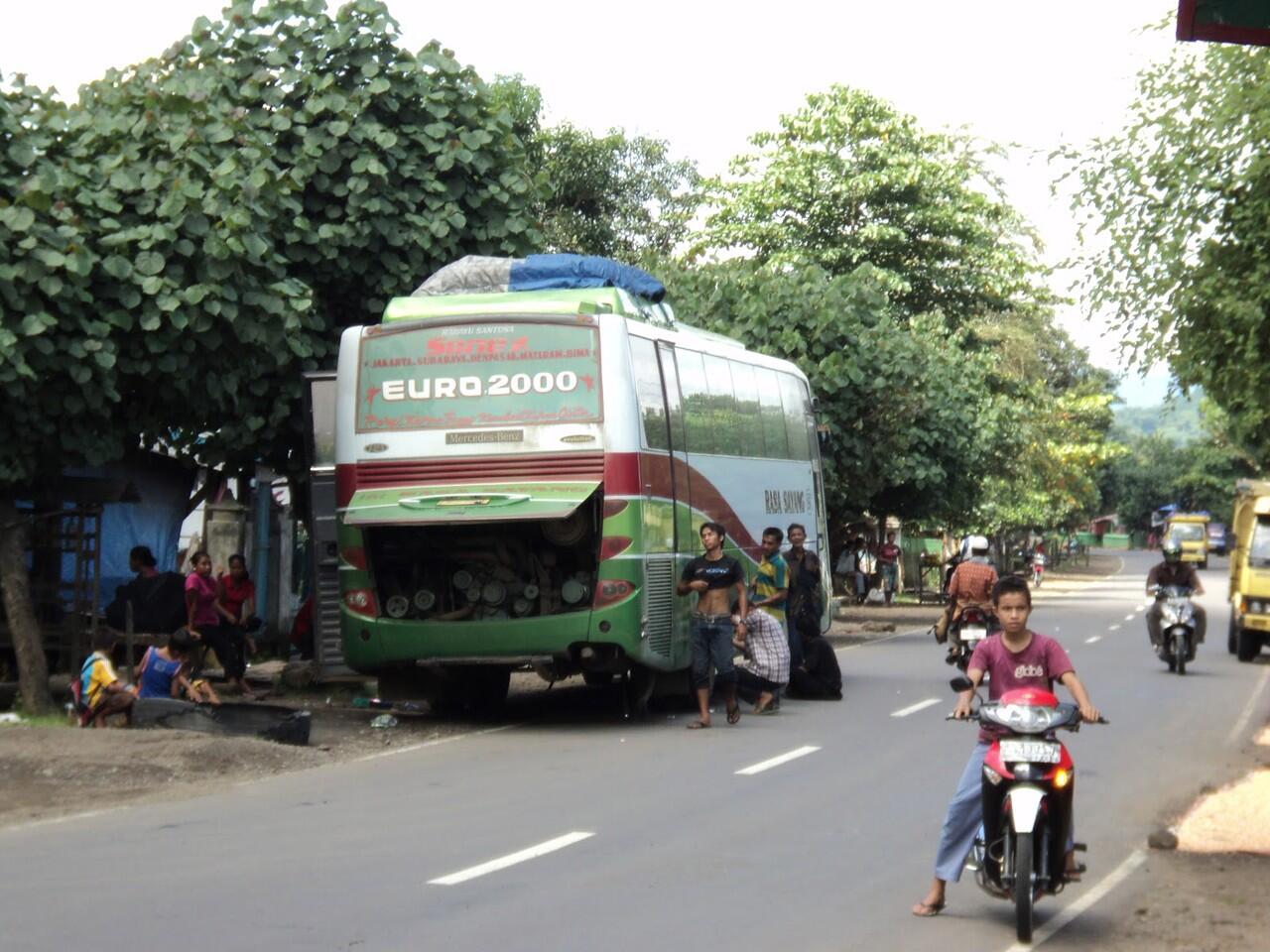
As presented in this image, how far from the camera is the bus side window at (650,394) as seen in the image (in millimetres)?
17016

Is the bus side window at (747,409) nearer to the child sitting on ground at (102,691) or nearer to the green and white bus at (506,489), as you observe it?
the green and white bus at (506,489)

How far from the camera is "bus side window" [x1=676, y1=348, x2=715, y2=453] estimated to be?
731 inches

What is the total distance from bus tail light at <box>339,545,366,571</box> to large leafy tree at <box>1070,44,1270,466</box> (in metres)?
6.78

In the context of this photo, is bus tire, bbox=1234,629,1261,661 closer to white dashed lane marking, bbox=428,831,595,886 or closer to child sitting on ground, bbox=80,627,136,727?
child sitting on ground, bbox=80,627,136,727

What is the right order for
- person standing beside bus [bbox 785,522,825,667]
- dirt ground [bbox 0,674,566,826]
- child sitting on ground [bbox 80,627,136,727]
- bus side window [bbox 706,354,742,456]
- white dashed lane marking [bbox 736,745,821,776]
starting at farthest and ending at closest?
person standing beside bus [bbox 785,522,825,667], bus side window [bbox 706,354,742,456], child sitting on ground [bbox 80,627,136,727], white dashed lane marking [bbox 736,745,821,776], dirt ground [bbox 0,674,566,826]

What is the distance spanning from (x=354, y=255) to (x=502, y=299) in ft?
9.71

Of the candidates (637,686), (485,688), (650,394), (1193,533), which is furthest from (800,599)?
(1193,533)

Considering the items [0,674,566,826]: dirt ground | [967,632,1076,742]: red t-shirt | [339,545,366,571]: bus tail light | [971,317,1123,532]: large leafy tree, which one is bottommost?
[0,674,566,826]: dirt ground

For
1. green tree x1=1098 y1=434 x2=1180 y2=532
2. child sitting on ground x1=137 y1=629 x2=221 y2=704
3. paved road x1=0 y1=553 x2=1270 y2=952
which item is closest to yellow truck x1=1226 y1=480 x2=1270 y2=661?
paved road x1=0 y1=553 x2=1270 y2=952

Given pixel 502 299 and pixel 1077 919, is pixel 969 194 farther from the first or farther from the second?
pixel 1077 919

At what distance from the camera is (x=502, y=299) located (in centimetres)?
1727

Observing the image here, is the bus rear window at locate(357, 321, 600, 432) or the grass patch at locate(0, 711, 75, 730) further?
the bus rear window at locate(357, 321, 600, 432)

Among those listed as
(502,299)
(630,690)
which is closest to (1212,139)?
(502,299)

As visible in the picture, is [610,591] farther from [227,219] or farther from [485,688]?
[227,219]
